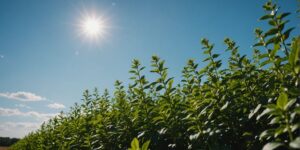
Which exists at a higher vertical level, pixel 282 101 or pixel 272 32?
pixel 272 32

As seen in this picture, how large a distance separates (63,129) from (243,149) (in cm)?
632

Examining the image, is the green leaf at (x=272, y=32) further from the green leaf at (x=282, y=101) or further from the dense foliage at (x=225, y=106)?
the green leaf at (x=282, y=101)

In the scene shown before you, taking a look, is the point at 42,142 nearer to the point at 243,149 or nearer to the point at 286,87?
the point at 243,149

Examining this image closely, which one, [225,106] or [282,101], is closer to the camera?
[282,101]

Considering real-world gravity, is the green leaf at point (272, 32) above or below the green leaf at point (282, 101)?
above

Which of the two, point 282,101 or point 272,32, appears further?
point 272,32

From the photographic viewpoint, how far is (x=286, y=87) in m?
Answer: 3.24

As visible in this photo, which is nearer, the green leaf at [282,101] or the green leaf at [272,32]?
the green leaf at [282,101]

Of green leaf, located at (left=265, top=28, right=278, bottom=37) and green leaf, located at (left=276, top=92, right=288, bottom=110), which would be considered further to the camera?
green leaf, located at (left=265, top=28, right=278, bottom=37)

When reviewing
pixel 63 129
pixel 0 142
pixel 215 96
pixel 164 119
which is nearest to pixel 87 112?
pixel 63 129

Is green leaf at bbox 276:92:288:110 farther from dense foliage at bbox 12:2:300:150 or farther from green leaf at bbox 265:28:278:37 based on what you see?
green leaf at bbox 265:28:278:37

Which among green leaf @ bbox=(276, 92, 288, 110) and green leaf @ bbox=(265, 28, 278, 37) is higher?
green leaf @ bbox=(265, 28, 278, 37)

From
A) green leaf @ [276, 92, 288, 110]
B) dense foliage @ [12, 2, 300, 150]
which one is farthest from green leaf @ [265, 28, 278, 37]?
green leaf @ [276, 92, 288, 110]

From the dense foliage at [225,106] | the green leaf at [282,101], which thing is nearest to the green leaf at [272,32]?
the dense foliage at [225,106]
